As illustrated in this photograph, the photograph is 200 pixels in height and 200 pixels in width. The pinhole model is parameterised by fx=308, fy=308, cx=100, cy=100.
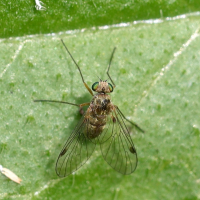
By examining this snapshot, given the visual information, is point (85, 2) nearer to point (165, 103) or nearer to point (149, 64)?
point (149, 64)

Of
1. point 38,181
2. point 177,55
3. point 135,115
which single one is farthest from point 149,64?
point 38,181

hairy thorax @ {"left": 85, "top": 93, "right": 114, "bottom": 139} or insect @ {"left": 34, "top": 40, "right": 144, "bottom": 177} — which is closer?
insect @ {"left": 34, "top": 40, "right": 144, "bottom": 177}

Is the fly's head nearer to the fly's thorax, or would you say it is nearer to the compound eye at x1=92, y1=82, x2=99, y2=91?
the compound eye at x1=92, y1=82, x2=99, y2=91

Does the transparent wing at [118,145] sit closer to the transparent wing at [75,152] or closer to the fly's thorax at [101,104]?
the fly's thorax at [101,104]

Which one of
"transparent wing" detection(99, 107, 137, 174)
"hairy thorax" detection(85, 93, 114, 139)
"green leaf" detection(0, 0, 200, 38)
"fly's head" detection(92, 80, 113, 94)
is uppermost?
"green leaf" detection(0, 0, 200, 38)

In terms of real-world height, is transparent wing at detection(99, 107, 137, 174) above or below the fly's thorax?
below

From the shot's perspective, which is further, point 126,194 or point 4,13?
point 126,194

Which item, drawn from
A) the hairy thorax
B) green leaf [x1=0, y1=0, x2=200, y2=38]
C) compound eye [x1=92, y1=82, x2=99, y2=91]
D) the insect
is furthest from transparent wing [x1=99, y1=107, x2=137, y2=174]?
green leaf [x1=0, y1=0, x2=200, y2=38]
